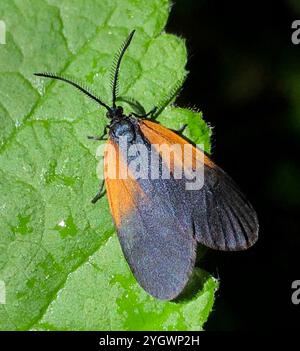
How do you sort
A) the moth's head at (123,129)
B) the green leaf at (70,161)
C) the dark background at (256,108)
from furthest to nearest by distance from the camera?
the dark background at (256,108) < the moth's head at (123,129) < the green leaf at (70,161)

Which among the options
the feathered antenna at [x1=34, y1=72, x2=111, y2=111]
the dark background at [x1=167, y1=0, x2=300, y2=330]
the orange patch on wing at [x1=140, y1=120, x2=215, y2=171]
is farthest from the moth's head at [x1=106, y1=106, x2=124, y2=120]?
the dark background at [x1=167, y1=0, x2=300, y2=330]

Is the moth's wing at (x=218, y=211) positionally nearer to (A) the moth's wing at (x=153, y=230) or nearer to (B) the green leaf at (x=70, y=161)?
(A) the moth's wing at (x=153, y=230)

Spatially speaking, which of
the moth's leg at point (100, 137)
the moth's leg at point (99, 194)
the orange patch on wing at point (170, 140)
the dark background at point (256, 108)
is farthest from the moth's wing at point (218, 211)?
the dark background at point (256, 108)

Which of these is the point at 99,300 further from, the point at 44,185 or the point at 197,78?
the point at 197,78

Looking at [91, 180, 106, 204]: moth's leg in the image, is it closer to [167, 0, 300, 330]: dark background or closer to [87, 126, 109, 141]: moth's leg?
[87, 126, 109, 141]: moth's leg

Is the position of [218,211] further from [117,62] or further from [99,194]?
[117,62]

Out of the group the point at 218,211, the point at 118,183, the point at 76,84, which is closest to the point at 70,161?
the point at 118,183

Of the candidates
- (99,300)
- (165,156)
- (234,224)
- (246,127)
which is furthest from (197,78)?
(99,300)
